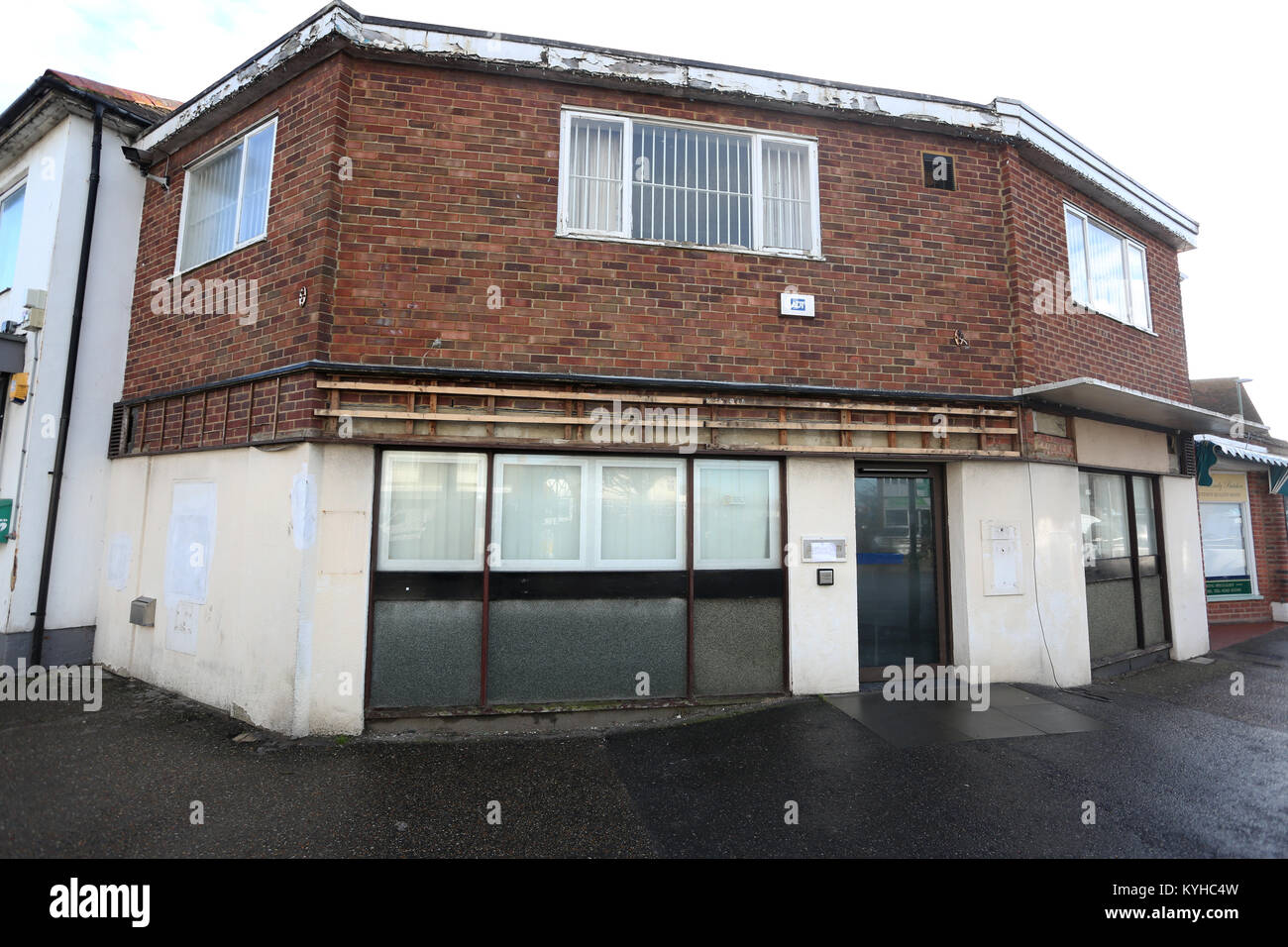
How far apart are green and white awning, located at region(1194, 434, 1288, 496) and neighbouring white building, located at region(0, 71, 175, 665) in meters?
14.3

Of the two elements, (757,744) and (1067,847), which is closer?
A: (1067,847)

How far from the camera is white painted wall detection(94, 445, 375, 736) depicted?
193 inches

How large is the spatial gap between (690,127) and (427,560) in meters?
4.92

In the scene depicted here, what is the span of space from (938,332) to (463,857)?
20.2ft

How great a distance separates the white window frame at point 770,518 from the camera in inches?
224

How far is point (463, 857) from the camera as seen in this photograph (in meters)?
3.22

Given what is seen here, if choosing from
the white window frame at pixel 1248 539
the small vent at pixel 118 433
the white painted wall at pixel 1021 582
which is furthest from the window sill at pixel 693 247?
the white window frame at pixel 1248 539

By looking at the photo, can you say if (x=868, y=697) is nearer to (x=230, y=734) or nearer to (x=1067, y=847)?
(x=1067, y=847)

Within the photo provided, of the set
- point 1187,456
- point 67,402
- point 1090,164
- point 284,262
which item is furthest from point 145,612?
point 1187,456

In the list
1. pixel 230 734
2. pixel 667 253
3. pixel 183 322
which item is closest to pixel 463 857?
pixel 230 734

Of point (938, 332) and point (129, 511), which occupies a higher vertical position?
point (938, 332)

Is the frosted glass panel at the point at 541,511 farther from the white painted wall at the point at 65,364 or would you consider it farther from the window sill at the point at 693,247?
the white painted wall at the point at 65,364

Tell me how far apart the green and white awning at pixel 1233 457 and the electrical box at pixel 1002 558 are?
4.69 meters

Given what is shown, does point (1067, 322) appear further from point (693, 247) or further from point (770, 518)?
point (693, 247)
